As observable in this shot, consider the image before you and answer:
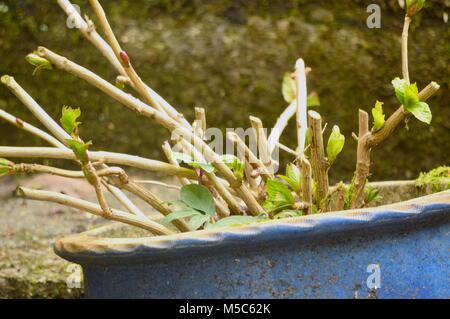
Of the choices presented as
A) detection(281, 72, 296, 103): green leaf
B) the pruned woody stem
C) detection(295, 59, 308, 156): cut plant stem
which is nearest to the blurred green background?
detection(281, 72, 296, 103): green leaf

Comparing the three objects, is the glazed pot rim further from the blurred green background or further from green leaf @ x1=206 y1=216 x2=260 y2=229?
the blurred green background

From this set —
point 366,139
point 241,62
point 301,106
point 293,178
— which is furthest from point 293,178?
point 241,62

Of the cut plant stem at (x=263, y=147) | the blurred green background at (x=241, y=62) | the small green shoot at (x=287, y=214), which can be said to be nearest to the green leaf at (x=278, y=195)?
the small green shoot at (x=287, y=214)

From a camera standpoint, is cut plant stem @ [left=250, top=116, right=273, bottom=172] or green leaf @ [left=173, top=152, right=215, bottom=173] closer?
green leaf @ [left=173, top=152, right=215, bottom=173]

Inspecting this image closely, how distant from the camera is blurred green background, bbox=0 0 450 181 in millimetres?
1934

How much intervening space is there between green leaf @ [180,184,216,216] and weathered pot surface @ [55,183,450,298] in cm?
12

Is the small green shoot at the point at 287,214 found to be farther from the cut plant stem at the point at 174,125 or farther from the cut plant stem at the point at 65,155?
the cut plant stem at the point at 65,155

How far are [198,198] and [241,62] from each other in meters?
0.99

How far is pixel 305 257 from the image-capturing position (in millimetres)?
932

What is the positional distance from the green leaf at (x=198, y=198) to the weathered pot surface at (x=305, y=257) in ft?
0.41

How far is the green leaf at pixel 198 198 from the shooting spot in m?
1.06
